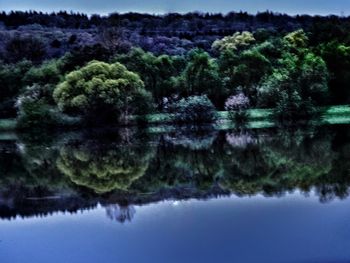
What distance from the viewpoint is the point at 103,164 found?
3156 cm

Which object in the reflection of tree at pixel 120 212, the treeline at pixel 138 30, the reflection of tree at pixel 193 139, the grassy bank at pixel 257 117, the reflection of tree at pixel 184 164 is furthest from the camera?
the treeline at pixel 138 30

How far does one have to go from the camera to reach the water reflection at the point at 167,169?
2280 cm

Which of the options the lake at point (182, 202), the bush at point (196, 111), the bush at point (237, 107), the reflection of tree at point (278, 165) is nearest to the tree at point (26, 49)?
the bush at point (196, 111)

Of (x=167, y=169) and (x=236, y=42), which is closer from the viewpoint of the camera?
(x=167, y=169)

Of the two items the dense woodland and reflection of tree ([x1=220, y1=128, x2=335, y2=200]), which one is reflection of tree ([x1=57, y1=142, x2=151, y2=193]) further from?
the dense woodland

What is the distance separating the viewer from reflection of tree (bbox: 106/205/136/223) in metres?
19.6

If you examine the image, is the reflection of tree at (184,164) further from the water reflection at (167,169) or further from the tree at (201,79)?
the tree at (201,79)

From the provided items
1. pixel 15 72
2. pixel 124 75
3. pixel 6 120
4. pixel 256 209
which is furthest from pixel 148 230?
pixel 15 72

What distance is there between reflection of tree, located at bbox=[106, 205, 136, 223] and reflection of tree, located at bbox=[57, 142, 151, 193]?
3.45 metres

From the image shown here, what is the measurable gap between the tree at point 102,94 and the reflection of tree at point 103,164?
9.83 metres

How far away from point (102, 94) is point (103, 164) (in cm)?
1931

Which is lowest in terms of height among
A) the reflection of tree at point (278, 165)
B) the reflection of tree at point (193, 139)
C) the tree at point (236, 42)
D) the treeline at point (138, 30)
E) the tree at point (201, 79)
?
the reflection of tree at point (278, 165)

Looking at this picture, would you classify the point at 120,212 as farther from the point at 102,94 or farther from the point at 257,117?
the point at 257,117

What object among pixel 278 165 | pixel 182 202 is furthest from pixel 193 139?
pixel 182 202
